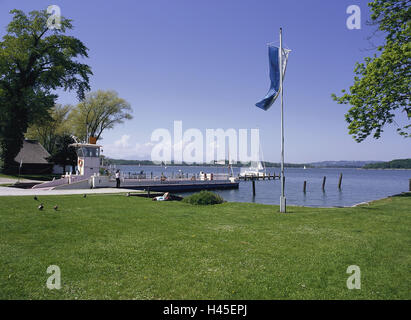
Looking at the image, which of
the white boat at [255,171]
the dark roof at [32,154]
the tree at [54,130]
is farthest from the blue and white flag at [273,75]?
the white boat at [255,171]

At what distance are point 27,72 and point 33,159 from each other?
55.0ft

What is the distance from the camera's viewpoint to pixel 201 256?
296 inches

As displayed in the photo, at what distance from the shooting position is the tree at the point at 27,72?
120 feet

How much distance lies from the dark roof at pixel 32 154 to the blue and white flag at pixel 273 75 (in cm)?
4593

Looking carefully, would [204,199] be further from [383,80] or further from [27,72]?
[27,72]

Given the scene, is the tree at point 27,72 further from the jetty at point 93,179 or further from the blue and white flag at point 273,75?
the blue and white flag at point 273,75

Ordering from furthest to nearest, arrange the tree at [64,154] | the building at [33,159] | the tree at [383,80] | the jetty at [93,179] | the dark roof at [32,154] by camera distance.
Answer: the tree at [64,154] → the dark roof at [32,154] → the building at [33,159] → the jetty at [93,179] → the tree at [383,80]

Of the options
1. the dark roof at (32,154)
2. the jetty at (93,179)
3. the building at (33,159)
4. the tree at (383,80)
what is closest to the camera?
the tree at (383,80)

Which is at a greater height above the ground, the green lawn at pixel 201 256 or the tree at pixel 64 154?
the tree at pixel 64 154

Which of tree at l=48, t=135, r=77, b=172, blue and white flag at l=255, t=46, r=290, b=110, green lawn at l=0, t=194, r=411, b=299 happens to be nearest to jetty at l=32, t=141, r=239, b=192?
tree at l=48, t=135, r=77, b=172

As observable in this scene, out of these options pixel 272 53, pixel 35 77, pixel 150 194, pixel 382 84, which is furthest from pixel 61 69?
pixel 382 84

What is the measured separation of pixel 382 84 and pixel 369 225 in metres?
8.66

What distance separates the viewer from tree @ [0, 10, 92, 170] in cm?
3644
